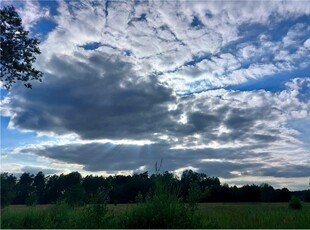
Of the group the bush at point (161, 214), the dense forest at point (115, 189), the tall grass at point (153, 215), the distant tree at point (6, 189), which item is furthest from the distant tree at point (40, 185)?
the bush at point (161, 214)

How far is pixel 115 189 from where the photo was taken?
62.0 m

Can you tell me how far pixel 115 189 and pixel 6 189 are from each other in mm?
41096

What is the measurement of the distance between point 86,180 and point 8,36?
74.3 m

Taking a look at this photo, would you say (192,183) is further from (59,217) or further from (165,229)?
(59,217)

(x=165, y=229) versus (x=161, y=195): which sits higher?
(x=161, y=195)

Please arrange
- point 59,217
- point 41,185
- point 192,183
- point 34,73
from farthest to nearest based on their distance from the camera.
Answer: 1. point 41,185
2. point 34,73
3. point 59,217
4. point 192,183

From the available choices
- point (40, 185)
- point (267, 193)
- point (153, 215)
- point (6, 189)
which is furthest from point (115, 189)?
point (267, 193)

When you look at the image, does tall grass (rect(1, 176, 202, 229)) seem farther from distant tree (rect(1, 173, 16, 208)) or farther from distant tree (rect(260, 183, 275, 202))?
distant tree (rect(260, 183, 275, 202))

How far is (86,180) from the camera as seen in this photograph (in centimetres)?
9169

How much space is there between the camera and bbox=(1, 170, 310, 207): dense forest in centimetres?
1611

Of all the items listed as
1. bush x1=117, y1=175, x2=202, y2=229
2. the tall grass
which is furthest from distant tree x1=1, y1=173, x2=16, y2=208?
bush x1=117, y1=175, x2=202, y2=229

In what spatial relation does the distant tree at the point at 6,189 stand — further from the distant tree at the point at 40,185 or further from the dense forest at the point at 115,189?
the distant tree at the point at 40,185

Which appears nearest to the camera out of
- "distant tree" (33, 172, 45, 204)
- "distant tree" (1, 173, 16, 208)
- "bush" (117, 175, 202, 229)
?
"bush" (117, 175, 202, 229)

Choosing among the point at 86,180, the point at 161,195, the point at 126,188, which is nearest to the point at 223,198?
the point at 86,180
